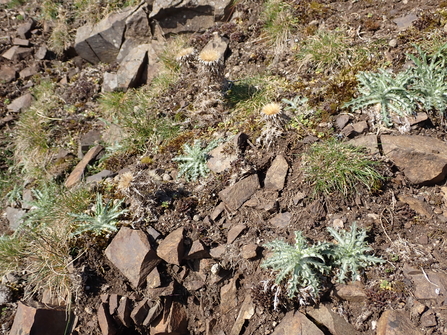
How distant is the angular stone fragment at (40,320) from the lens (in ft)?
13.2

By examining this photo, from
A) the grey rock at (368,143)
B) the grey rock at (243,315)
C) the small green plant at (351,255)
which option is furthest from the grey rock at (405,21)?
the grey rock at (243,315)

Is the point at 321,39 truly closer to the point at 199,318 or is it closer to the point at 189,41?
the point at 189,41

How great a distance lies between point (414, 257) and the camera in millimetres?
3621

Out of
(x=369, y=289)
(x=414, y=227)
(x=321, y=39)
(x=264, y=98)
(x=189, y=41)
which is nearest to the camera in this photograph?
(x=369, y=289)

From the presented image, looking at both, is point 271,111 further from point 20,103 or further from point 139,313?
point 20,103

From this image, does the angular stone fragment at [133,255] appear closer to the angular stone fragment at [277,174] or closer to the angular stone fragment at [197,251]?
the angular stone fragment at [197,251]

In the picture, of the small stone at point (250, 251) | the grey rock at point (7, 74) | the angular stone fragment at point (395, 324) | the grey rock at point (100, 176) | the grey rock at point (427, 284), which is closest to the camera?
the angular stone fragment at point (395, 324)

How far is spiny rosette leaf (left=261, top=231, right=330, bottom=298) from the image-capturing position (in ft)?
11.6

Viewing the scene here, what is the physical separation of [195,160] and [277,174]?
1.17 meters

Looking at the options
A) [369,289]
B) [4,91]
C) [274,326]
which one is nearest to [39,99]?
[4,91]

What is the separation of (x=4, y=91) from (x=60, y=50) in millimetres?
1512

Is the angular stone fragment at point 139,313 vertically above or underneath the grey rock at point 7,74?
underneath

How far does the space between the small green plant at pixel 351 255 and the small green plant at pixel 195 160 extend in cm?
193

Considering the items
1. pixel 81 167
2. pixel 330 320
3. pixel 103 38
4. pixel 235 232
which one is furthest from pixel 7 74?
pixel 330 320
